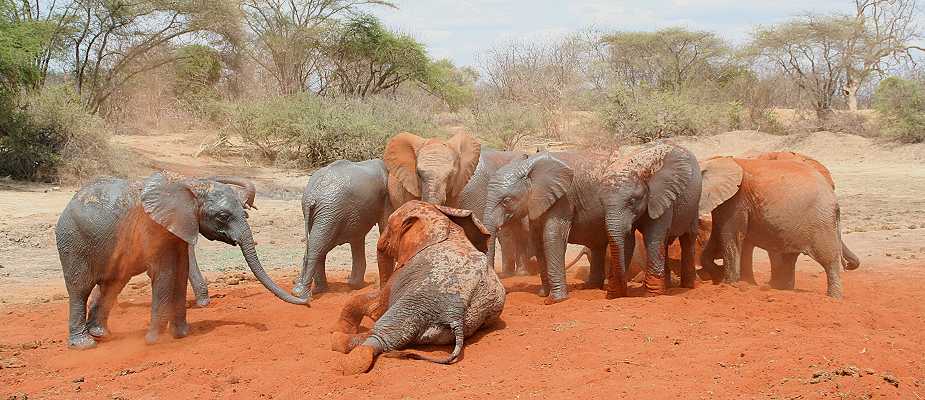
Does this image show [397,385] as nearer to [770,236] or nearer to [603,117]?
[770,236]

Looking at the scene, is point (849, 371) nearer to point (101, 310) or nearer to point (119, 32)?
point (101, 310)

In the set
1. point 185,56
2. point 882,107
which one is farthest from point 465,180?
point 185,56

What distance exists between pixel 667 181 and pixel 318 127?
16.1m

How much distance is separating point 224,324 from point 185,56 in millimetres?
23710

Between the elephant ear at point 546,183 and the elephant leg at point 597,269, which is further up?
the elephant ear at point 546,183

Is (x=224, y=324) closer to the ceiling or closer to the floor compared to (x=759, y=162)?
closer to the floor

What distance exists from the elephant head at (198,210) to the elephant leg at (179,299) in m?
0.34

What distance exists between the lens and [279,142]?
956 inches

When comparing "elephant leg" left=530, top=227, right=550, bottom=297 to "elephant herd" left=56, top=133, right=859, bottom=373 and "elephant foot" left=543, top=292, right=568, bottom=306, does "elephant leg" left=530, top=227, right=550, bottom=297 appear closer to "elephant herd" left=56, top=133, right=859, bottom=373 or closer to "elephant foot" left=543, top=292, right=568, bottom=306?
"elephant herd" left=56, top=133, right=859, bottom=373

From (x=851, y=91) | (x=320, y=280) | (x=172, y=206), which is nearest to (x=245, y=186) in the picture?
(x=172, y=206)

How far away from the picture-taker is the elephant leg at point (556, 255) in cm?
807

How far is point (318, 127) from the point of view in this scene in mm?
23125

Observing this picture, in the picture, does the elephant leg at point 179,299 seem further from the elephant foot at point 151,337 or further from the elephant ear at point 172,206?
the elephant ear at point 172,206

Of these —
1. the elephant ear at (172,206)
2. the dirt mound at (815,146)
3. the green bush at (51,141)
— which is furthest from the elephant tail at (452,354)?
the dirt mound at (815,146)
